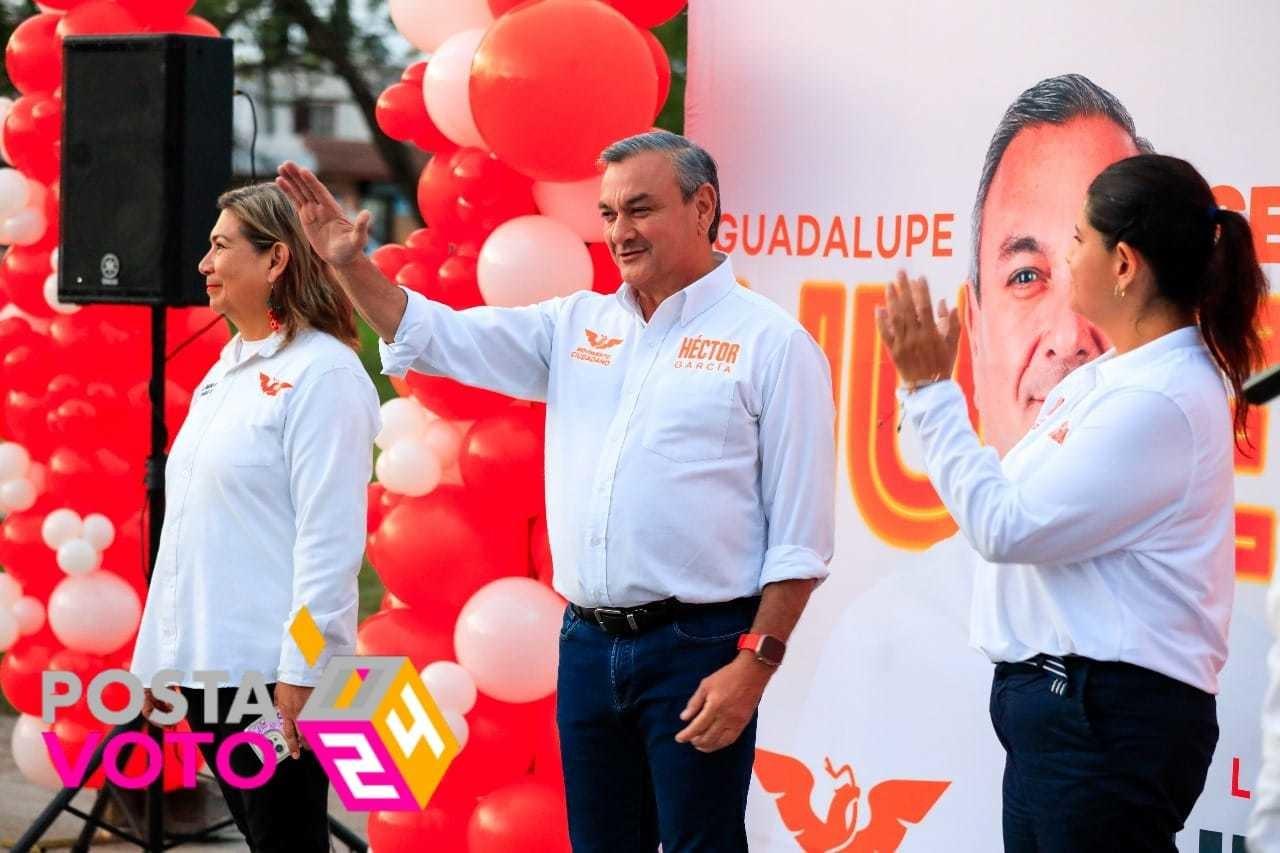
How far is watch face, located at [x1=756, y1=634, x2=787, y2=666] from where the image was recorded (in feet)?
8.79

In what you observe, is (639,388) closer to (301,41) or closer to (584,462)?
(584,462)

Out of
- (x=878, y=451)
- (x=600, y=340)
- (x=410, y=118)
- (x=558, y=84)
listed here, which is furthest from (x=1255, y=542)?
(x=410, y=118)

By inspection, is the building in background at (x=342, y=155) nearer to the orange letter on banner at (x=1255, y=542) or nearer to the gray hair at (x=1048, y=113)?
the gray hair at (x=1048, y=113)

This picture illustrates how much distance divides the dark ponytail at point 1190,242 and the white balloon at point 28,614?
371cm

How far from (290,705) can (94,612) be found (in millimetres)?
2185

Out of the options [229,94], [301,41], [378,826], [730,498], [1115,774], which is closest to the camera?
[1115,774]

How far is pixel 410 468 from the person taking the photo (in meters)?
4.21

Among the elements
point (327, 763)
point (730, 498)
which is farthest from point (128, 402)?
point (730, 498)

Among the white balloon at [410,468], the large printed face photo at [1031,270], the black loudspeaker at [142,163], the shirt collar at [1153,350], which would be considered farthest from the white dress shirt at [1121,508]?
the black loudspeaker at [142,163]

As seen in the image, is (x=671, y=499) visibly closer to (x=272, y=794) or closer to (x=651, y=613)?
(x=651, y=613)

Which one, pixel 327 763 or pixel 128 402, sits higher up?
pixel 128 402

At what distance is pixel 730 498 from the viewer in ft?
9.08

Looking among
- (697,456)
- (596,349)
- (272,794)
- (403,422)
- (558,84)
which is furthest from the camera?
(403,422)

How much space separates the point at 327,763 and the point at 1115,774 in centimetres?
160
